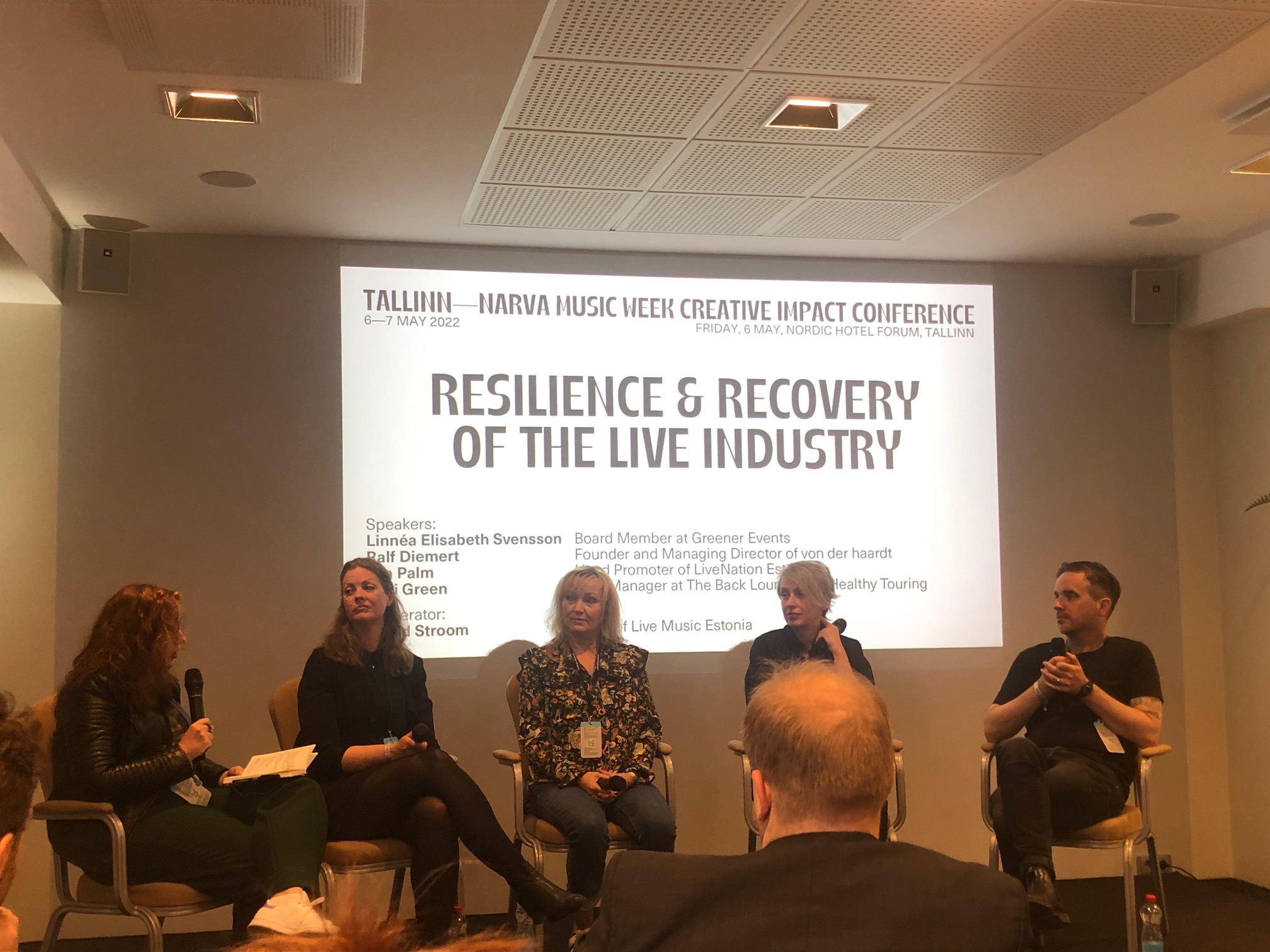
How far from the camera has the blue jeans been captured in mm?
3758

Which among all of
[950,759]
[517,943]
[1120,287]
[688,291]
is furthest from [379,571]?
[1120,287]

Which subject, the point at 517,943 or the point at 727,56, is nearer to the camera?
the point at 517,943

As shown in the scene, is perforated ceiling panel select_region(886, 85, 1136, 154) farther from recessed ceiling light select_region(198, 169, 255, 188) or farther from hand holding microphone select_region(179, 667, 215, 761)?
hand holding microphone select_region(179, 667, 215, 761)

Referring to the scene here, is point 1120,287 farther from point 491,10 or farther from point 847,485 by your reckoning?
point 491,10

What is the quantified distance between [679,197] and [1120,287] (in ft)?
7.92

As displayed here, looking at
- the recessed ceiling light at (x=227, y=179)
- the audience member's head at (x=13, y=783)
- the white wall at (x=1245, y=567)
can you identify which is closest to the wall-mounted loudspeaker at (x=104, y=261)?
the recessed ceiling light at (x=227, y=179)

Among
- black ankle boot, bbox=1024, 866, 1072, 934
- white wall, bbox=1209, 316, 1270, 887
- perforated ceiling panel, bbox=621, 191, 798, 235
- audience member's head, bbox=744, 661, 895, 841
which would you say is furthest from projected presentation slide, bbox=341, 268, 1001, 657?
audience member's head, bbox=744, 661, 895, 841

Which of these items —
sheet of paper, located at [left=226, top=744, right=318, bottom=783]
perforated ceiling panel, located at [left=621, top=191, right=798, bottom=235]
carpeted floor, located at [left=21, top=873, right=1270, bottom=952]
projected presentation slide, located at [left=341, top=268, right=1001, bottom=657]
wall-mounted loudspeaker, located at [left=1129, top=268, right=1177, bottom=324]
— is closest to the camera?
sheet of paper, located at [left=226, top=744, right=318, bottom=783]

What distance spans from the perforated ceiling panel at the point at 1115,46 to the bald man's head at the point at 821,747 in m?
2.11

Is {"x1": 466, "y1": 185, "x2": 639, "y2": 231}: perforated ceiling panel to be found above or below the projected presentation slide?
above

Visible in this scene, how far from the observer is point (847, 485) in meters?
5.25

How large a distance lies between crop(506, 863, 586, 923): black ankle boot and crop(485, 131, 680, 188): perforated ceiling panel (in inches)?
90.0

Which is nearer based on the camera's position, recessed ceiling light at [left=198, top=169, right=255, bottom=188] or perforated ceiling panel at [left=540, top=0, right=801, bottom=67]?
perforated ceiling panel at [left=540, top=0, right=801, bottom=67]

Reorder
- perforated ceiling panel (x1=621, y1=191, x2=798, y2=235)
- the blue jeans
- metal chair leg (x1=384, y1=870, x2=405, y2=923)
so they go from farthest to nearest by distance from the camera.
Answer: perforated ceiling panel (x1=621, y1=191, x2=798, y2=235)
metal chair leg (x1=384, y1=870, x2=405, y2=923)
the blue jeans
